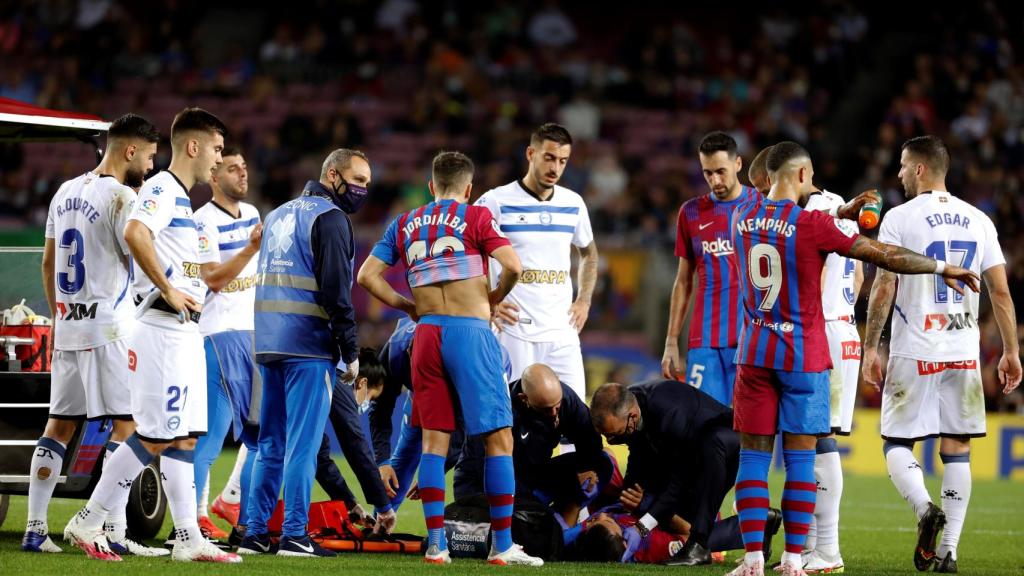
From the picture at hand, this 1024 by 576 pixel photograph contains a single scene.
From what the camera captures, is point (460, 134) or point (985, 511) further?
point (460, 134)

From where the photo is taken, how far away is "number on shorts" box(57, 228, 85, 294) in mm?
7805

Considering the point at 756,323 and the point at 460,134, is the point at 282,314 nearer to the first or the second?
the point at 756,323

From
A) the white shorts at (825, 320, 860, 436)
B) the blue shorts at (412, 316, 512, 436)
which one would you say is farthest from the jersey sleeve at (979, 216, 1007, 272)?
the blue shorts at (412, 316, 512, 436)

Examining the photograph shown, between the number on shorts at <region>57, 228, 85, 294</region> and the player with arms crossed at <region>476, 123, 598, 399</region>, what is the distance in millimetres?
2787

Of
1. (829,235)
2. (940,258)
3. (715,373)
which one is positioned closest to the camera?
(829,235)

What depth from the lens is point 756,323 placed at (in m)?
7.24

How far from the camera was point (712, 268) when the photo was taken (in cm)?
938

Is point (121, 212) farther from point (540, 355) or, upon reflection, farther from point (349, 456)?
point (540, 355)

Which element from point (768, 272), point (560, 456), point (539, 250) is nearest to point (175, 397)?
point (560, 456)

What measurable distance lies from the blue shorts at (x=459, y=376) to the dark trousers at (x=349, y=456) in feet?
3.33

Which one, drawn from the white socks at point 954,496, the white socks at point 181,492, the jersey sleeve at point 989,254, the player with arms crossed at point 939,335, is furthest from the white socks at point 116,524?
the jersey sleeve at point 989,254

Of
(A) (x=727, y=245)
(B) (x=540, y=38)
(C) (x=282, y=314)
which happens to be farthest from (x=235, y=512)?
(B) (x=540, y=38)

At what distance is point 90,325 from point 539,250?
10.4 ft

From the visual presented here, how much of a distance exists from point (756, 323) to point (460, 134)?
1605 centimetres
